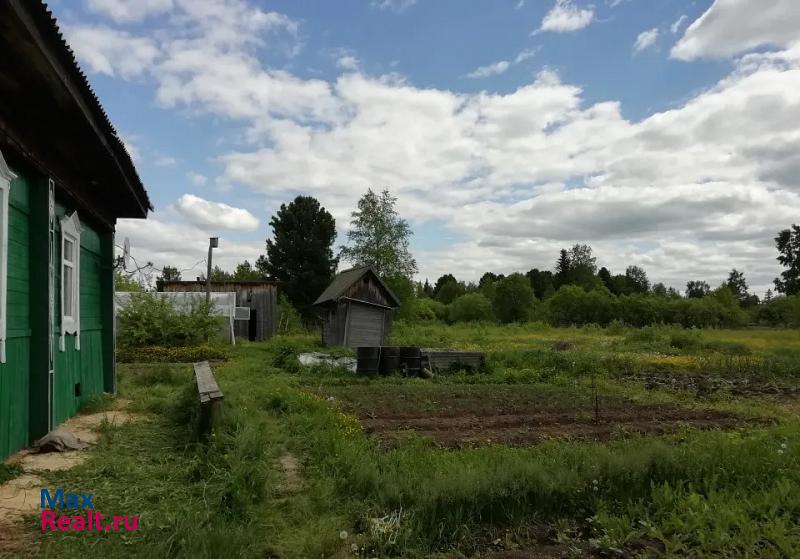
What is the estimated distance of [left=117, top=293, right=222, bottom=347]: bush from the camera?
19.7 m

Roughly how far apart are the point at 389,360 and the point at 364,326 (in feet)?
30.3

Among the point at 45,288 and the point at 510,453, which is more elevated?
the point at 45,288

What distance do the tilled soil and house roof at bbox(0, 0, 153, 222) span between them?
16.2ft

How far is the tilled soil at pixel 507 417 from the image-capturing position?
8.00 meters

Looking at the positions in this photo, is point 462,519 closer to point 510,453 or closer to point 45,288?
point 510,453

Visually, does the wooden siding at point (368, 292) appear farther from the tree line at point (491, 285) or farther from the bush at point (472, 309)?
the bush at point (472, 309)

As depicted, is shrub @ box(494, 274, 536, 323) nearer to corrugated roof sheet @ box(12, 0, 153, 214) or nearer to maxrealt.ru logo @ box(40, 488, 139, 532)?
corrugated roof sheet @ box(12, 0, 153, 214)

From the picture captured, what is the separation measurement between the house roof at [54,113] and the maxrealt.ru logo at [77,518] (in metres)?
3.29

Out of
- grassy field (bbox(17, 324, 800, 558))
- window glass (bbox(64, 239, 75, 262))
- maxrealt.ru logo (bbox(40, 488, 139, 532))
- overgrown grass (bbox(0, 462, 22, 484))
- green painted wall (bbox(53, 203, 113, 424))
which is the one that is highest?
window glass (bbox(64, 239, 75, 262))

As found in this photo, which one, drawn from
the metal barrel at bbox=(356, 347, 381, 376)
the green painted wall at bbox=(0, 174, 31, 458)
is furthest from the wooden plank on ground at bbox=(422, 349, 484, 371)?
the green painted wall at bbox=(0, 174, 31, 458)

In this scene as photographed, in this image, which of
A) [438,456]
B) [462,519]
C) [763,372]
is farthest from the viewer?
[763,372]

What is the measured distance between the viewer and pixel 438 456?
242 inches

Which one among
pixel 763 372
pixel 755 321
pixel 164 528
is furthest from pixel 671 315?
pixel 164 528

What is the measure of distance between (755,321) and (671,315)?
1063 cm
